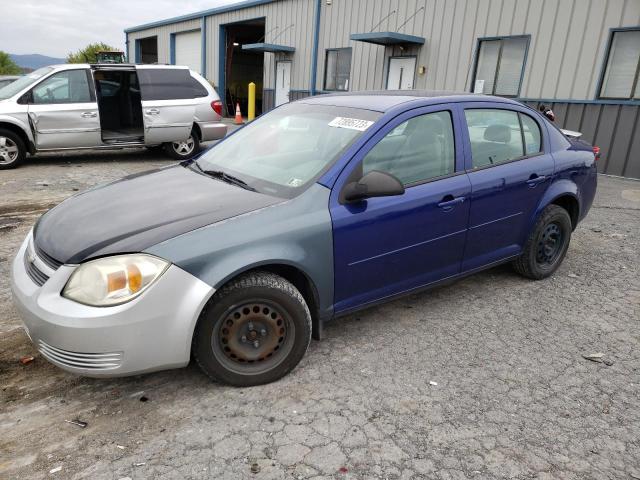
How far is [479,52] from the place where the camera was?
11953 millimetres

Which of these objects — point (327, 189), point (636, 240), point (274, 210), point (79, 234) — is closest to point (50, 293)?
point (79, 234)

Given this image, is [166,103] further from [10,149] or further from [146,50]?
[146,50]

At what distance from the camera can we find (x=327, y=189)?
2.85 meters

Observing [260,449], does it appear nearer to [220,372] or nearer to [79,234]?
[220,372]

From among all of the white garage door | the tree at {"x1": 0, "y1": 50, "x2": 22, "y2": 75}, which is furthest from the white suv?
the tree at {"x1": 0, "y1": 50, "x2": 22, "y2": 75}

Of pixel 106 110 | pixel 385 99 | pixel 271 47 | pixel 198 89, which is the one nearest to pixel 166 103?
pixel 198 89

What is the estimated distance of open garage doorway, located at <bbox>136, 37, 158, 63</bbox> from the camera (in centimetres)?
3097

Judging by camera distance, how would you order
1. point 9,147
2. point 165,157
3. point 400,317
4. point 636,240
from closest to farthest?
point 400,317
point 636,240
point 9,147
point 165,157

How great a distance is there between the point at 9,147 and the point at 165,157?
9.82ft

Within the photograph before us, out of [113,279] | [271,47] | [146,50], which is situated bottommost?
[113,279]

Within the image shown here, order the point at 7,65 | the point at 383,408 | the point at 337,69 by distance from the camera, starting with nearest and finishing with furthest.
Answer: the point at 383,408 → the point at 337,69 → the point at 7,65

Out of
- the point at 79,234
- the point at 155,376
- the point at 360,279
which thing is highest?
the point at 79,234

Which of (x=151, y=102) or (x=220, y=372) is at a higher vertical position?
(x=151, y=102)

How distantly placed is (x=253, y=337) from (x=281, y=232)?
0.61 m
